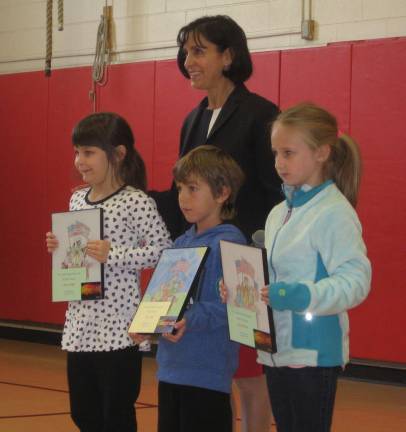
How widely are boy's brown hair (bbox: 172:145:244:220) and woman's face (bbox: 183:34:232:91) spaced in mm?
347

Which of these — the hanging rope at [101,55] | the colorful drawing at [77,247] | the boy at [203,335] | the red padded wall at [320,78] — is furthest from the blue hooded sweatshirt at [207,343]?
the hanging rope at [101,55]

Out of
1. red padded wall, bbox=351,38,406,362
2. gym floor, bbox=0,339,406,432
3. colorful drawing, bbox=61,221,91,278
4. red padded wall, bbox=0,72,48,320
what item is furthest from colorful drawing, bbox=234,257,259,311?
red padded wall, bbox=0,72,48,320

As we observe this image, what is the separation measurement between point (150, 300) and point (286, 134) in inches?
26.4

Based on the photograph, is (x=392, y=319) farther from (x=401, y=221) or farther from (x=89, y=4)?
(x=89, y=4)

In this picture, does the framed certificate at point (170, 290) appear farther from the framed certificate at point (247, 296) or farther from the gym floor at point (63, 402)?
the gym floor at point (63, 402)

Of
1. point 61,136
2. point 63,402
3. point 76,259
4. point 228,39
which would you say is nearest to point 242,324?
point 76,259

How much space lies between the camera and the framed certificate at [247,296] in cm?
229

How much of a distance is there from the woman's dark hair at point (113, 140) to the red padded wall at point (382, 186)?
8.37ft

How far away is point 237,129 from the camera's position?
117 inches

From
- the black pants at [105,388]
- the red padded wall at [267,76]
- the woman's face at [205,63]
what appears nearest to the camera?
the black pants at [105,388]

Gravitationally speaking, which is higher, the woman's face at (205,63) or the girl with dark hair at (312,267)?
the woman's face at (205,63)

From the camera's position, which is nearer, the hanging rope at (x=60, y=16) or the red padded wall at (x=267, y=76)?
the red padded wall at (x=267, y=76)

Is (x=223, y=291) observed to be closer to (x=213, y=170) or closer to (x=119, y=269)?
(x=213, y=170)

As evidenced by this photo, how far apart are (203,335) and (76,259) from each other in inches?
24.2
